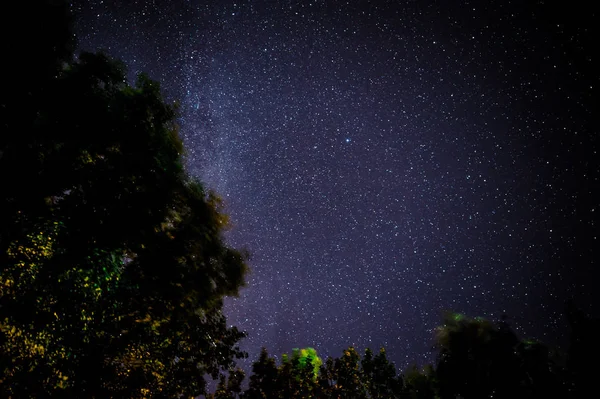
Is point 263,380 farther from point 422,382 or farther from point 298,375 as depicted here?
point 422,382

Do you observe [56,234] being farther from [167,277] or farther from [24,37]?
[24,37]

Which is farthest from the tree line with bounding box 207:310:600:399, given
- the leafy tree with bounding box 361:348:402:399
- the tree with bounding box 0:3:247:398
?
the tree with bounding box 0:3:247:398

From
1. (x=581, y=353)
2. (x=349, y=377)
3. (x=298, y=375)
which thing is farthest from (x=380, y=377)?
→ (x=581, y=353)

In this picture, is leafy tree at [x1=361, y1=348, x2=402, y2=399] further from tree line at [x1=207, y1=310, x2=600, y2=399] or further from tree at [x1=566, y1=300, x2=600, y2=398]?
tree at [x1=566, y1=300, x2=600, y2=398]

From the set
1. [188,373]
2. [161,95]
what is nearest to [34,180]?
[161,95]

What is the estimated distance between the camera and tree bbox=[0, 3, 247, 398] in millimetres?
6426

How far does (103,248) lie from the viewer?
730 centimetres

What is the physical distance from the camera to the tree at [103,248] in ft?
21.1

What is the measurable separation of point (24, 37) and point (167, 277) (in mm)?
7993

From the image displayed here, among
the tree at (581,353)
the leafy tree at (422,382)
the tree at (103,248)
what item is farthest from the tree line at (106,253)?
the tree at (581,353)

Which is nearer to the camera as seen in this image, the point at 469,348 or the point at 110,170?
the point at 110,170

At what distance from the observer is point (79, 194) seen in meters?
7.46

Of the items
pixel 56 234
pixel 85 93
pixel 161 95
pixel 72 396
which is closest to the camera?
pixel 72 396

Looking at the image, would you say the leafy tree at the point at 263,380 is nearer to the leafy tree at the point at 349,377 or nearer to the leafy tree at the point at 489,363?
the leafy tree at the point at 349,377
